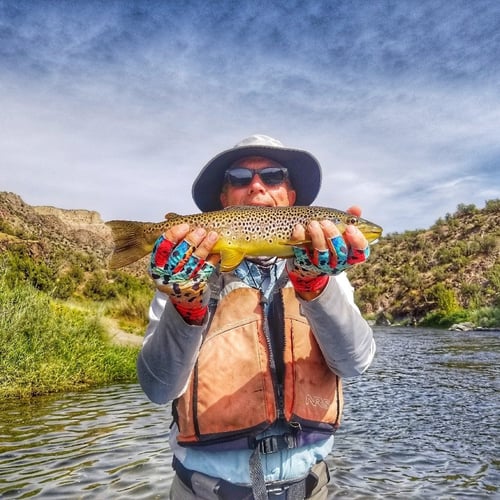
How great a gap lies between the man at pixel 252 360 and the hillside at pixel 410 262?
84.4ft

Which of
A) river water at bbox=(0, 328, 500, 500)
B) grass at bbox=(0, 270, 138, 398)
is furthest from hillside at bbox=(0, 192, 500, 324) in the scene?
river water at bbox=(0, 328, 500, 500)

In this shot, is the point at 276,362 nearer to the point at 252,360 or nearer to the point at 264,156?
the point at 252,360

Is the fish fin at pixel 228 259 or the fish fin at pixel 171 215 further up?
the fish fin at pixel 171 215

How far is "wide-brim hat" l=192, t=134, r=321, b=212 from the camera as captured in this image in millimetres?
3094

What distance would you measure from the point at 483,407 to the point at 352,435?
302cm

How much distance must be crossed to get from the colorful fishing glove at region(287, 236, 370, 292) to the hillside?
26123 mm

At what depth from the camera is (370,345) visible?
254 cm

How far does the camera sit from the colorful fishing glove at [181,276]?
2.17m

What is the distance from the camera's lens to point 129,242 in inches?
112

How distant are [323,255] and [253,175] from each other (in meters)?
1.04

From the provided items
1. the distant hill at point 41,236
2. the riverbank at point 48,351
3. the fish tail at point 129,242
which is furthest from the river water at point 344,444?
the fish tail at point 129,242

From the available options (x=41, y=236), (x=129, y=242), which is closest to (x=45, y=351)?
(x=129, y=242)

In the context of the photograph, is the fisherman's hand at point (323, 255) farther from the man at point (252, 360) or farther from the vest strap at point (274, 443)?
the vest strap at point (274, 443)

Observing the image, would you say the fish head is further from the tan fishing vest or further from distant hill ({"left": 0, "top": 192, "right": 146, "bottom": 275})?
distant hill ({"left": 0, "top": 192, "right": 146, "bottom": 275})
